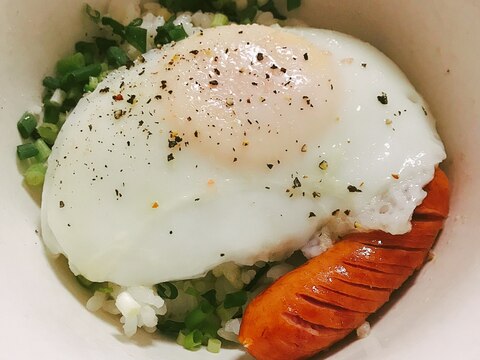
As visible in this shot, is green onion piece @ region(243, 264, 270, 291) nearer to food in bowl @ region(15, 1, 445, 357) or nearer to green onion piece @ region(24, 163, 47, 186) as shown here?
food in bowl @ region(15, 1, 445, 357)

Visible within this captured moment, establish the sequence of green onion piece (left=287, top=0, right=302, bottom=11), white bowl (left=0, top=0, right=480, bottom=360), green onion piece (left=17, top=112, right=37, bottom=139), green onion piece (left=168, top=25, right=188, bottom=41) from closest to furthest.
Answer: white bowl (left=0, top=0, right=480, bottom=360), green onion piece (left=17, top=112, right=37, bottom=139), green onion piece (left=168, top=25, right=188, bottom=41), green onion piece (left=287, top=0, right=302, bottom=11)

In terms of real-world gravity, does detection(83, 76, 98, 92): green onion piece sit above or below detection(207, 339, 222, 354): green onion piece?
above

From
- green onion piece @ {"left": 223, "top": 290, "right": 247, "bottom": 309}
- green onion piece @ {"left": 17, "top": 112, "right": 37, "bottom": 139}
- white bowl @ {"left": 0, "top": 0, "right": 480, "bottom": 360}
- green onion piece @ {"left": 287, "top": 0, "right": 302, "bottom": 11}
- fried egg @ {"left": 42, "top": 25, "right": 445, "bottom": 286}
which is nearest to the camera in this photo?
white bowl @ {"left": 0, "top": 0, "right": 480, "bottom": 360}

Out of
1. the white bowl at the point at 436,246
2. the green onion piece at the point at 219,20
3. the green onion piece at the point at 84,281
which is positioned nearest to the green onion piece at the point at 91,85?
the white bowl at the point at 436,246

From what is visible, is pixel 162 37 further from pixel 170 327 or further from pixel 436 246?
pixel 436 246

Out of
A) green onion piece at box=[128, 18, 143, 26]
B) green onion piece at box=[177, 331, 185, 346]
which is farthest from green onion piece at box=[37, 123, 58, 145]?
green onion piece at box=[177, 331, 185, 346]

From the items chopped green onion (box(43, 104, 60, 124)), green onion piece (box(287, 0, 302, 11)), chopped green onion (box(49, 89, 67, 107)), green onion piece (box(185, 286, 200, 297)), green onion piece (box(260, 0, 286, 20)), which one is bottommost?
green onion piece (box(185, 286, 200, 297))

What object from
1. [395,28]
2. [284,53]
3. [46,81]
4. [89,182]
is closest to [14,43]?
[46,81]

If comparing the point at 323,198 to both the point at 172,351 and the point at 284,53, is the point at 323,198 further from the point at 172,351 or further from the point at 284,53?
the point at 172,351
